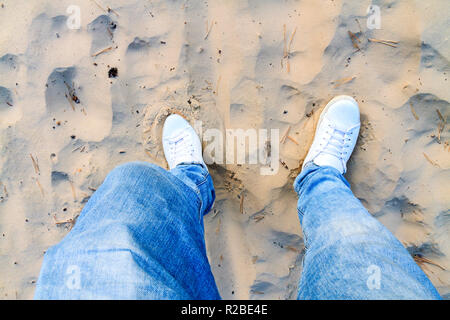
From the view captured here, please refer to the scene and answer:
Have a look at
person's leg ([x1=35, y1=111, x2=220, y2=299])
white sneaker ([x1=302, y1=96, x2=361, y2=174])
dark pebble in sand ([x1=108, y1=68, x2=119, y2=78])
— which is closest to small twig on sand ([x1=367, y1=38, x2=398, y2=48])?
white sneaker ([x1=302, y1=96, x2=361, y2=174])

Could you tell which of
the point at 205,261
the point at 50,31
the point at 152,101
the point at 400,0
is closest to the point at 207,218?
the point at 205,261

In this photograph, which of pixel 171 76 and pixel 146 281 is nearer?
pixel 146 281

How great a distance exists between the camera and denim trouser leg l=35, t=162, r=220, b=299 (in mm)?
763

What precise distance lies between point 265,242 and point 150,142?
0.88 meters

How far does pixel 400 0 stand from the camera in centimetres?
142

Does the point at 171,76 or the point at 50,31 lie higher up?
the point at 50,31

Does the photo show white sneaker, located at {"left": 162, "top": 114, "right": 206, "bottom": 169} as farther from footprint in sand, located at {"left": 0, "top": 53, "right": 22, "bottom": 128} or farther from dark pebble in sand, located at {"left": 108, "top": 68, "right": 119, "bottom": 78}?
footprint in sand, located at {"left": 0, "top": 53, "right": 22, "bottom": 128}

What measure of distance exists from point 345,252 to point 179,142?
0.99 m

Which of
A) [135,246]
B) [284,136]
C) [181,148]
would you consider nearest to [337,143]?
[284,136]

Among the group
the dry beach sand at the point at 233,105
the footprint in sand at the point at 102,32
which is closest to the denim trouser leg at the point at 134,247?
the dry beach sand at the point at 233,105

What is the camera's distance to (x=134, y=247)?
2.71 ft

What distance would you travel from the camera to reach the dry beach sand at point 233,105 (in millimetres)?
1479

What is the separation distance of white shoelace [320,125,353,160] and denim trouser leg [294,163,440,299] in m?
0.36

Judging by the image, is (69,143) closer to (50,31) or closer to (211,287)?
(50,31)
